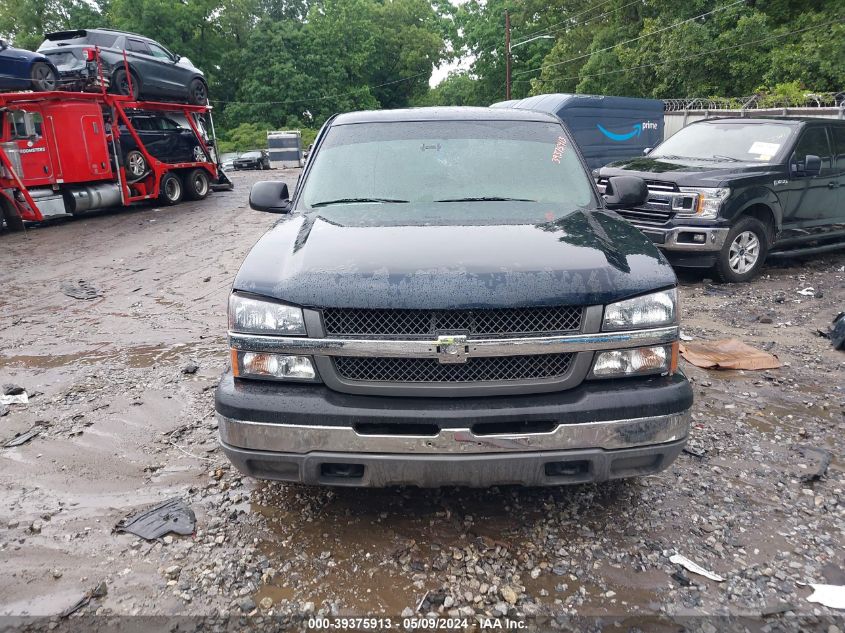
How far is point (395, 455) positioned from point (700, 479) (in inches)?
71.3

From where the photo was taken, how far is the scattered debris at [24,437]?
395cm

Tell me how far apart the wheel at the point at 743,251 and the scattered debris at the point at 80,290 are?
24.2ft

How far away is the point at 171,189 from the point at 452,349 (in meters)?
16.5

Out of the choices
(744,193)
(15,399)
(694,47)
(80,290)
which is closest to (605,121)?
(744,193)

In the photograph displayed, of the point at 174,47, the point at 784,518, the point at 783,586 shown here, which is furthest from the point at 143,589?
the point at 174,47

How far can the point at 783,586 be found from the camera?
259cm

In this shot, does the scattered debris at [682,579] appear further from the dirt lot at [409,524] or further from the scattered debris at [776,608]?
the scattered debris at [776,608]

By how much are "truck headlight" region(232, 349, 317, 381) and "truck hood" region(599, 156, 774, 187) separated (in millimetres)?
6079

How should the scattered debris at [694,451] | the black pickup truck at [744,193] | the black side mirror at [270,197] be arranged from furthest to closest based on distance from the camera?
the black pickup truck at [744,193] → the black side mirror at [270,197] → the scattered debris at [694,451]

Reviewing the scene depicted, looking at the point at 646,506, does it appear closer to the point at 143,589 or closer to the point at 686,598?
the point at 686,598

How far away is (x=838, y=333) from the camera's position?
5559mm

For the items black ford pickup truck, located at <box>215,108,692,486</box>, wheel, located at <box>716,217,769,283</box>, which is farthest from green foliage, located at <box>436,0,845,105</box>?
black ford pickup truck, located at <box>215,108,692,486</box>

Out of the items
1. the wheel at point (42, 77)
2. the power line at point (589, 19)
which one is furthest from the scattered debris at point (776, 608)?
the power line at point (589, 19)

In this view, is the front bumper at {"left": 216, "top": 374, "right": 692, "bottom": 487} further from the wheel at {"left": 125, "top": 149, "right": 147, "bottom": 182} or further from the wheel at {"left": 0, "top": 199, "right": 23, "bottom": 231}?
the wheel at {"left": 125, "top": 149, "right": 147, "bottom": 182}
